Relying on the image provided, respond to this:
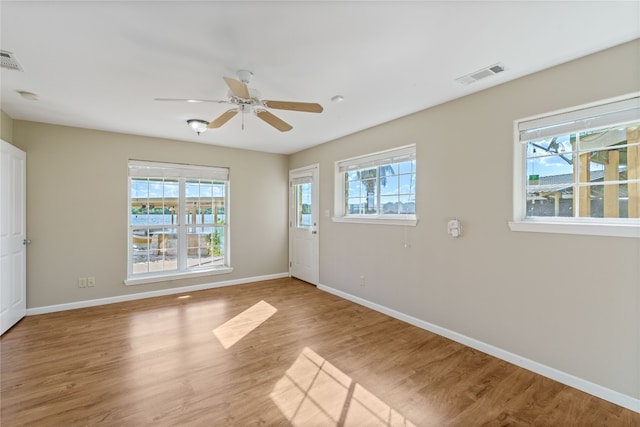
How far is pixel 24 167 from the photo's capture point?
3.56 meters

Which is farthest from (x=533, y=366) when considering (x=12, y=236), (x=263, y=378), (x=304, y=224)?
(x=12, y=236)

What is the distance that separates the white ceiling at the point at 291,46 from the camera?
1648 millimetres

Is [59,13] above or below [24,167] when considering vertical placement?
above

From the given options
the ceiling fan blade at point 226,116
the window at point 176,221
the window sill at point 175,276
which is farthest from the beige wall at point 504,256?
the window at point 176,221

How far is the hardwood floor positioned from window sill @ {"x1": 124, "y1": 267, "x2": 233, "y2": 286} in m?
0.86

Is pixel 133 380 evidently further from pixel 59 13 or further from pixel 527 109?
pixel 527 109

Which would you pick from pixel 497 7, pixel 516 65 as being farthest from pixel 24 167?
pixel 516 65

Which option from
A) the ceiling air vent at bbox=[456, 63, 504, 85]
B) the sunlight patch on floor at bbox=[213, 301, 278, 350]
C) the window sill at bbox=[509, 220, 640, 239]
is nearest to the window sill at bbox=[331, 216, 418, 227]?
the window sill at bbox=[509, 220, 640, 239]

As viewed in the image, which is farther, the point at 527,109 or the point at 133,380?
the point at 527,109

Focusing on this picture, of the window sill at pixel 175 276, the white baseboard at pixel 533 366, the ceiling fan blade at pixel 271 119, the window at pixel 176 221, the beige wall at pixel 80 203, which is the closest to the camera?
the white baseboard at pixel 533 366

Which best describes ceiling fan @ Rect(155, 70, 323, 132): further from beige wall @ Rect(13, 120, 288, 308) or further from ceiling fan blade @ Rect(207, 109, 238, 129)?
beige wall @ Rect(13, 120, 288, 308)

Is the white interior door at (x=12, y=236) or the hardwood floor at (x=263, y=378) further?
the white interior door at (x=12, y=236)

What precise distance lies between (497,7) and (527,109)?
1100mm

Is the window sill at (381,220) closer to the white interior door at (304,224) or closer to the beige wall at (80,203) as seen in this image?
the white interior door at (304,224)
